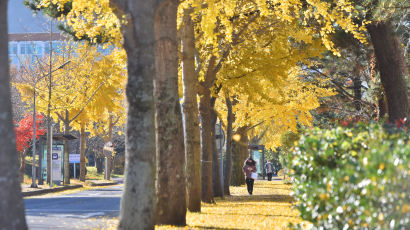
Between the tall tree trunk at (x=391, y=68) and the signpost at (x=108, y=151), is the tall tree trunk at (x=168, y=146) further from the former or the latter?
the signpost at (x=108, y=151)

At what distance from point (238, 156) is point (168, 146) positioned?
1091 inches

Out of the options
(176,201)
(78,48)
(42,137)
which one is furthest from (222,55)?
(78,48)

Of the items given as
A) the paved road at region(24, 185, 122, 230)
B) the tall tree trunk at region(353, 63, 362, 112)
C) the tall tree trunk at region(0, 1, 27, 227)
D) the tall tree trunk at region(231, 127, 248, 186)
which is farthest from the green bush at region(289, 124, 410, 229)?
the tall tree trunk at region(231, 127, 248, 186)

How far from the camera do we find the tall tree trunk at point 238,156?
3909cm

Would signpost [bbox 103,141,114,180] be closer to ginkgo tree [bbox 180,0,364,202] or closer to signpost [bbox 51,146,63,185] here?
signpost [bbox 51,146,63,185]

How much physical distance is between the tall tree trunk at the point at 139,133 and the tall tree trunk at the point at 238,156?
28585mm

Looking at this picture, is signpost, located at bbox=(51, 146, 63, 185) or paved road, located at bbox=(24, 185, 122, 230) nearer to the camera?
paved road, located at bbox=(24, 185, 122, 230)

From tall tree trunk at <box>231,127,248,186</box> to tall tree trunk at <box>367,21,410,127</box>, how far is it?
18904mm

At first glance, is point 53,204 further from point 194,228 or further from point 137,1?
point 137,1

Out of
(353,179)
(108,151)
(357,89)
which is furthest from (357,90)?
(353,179)

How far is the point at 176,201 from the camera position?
42.9 feet

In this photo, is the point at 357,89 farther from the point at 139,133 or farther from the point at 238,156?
the point at 139,133

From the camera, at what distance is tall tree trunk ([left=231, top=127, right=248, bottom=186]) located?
128 feet

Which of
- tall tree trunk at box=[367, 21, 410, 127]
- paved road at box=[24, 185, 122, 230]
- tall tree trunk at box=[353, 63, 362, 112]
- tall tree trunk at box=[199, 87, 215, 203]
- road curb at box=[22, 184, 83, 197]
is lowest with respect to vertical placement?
paved road at box=[24, 185, 122, 230]
